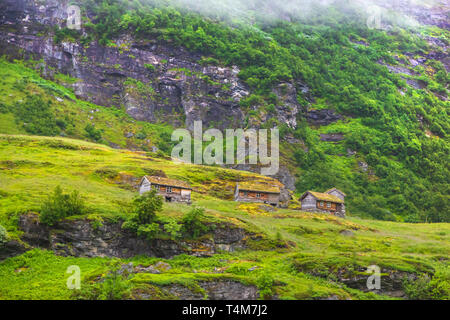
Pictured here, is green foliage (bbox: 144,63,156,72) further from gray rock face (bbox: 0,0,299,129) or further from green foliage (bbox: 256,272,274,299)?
green foliage (bbox: 256,272,274,299)

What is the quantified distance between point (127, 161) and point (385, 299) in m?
66.3

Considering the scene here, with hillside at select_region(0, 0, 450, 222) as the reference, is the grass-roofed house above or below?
below

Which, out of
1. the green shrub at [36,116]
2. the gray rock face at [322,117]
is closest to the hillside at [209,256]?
the green shrub at [36,116]

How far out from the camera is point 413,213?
119 meters

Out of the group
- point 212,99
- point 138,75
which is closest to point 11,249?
point 212,99

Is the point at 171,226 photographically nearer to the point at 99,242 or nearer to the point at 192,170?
the point at 99,242

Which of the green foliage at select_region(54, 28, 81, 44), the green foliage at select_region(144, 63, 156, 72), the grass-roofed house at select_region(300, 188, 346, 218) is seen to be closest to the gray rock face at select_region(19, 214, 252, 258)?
the grass-roofed house at select_region(300, 188, 346, 218)

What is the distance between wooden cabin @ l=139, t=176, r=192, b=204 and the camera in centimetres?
7300

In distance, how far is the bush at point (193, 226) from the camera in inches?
2072

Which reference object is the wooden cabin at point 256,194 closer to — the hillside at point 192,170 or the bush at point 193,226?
the hillside at point 192,170

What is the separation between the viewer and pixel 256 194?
283 feet

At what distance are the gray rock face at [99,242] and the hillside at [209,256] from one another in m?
0.11

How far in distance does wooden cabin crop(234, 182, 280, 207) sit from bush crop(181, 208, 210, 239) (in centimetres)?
3180
